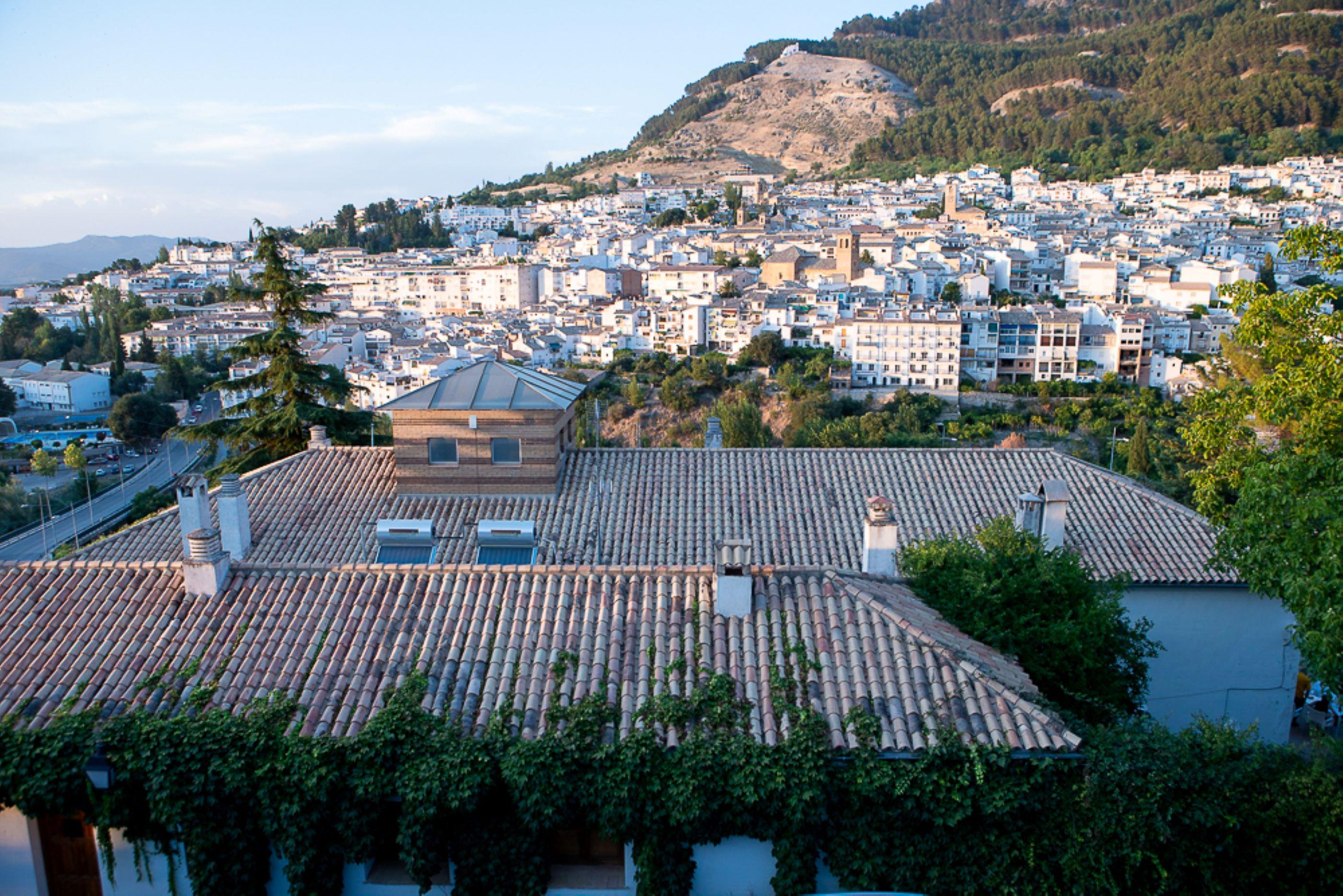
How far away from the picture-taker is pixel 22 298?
123 meters

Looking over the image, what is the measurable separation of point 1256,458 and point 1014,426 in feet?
160

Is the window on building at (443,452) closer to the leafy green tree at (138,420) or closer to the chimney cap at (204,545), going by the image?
the chimney cap at (204,545)

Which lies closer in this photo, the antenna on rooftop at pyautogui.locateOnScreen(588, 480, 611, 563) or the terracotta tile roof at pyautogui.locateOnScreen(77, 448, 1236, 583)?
the terracotta tile roof at pyautogui.locateOnScreen(77, 448, 1236, 583)

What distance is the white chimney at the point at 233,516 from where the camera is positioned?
11.0 metres

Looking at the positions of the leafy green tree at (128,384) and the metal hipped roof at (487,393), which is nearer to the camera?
the metal hipped roof at (487,393)

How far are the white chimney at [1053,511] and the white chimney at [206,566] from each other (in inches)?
372

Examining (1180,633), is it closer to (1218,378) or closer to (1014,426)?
(1218,378)

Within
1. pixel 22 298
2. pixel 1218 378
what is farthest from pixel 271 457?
pixel 22 298

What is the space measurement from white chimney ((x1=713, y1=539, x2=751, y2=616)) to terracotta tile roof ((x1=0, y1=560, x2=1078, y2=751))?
86mm

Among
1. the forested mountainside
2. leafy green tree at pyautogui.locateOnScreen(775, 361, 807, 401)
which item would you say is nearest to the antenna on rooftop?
leafy green tree at pyautogui.locateOnScreen(775, 361, 807, 401)

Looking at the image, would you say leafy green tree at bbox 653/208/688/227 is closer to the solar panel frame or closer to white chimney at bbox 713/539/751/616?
the solar panel frame

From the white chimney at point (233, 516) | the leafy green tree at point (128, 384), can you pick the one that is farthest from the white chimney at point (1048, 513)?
the leafy green tree at point (128, 384)

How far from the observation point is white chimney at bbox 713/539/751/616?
26.3 feet

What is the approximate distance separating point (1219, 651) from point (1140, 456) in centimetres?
2904
